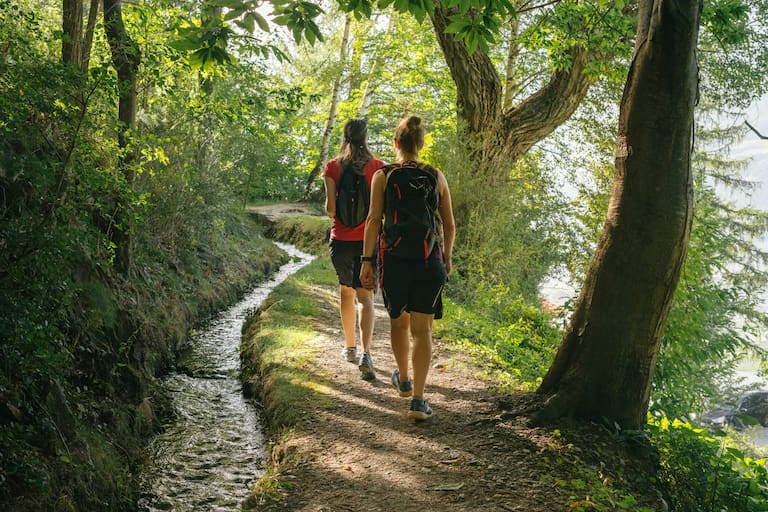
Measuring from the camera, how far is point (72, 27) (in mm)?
5137

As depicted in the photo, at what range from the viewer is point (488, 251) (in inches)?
361

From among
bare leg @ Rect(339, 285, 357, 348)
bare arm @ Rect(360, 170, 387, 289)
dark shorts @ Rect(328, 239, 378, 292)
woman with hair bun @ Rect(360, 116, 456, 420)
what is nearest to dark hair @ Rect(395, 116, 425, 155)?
woman with hair bun @ Rect(360, 116, 456, 420)

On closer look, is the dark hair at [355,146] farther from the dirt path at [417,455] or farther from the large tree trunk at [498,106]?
the large tree trunk at [498,106]

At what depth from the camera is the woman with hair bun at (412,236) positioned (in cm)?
378

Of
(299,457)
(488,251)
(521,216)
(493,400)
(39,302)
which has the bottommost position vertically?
(299,457)

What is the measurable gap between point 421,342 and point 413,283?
1.44 ft

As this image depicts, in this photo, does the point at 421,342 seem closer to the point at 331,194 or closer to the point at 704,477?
the point at 331,194

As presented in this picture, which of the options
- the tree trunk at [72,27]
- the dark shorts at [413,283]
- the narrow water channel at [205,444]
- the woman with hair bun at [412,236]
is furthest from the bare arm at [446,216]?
the tree trunk at [72,27]

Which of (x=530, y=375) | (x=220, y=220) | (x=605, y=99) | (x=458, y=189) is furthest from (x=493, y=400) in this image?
(x=605, y=99)

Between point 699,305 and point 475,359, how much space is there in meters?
2.65

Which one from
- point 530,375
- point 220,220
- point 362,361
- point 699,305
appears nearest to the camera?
point 362,361

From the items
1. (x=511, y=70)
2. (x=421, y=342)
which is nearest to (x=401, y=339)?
(x=421, y=342)

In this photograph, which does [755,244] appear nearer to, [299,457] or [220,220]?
[220,220]

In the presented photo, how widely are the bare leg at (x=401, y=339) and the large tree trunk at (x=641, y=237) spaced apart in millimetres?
1095
